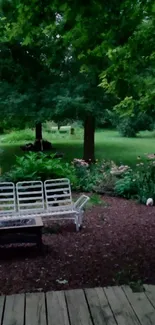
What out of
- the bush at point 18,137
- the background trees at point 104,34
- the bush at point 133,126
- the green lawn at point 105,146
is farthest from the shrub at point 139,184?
the bush at point 18,137

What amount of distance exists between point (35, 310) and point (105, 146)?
14688 millimetres

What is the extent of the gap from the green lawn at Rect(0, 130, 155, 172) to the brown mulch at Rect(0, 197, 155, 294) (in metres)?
8.18

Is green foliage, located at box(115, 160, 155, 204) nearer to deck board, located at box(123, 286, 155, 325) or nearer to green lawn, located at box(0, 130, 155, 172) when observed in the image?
deck board, located at box(123, 286, 155, 325)

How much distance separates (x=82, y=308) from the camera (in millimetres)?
2537

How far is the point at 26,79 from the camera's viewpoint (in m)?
10.9

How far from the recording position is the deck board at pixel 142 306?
2344 millimetres

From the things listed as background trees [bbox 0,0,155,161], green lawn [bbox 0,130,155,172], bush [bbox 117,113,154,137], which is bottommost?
green lawn [bbox 0,130,155,172]

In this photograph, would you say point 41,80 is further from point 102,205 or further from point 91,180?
point 102,205

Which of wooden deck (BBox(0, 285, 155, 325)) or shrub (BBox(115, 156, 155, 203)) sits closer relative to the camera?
wooden deck (BBox(0, 285, 155, 325))

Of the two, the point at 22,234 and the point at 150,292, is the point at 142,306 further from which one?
the point at 22,234

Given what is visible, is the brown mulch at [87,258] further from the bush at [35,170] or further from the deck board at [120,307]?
the bush at [35,170]

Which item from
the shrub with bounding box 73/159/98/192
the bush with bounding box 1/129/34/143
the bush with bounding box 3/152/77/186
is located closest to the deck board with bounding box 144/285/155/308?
the bush with bounding box 3/152/77/186

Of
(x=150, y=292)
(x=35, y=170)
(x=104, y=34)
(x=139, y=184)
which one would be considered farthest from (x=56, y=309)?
(x=139, y=184)

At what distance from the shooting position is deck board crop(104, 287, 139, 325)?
2.34 m
